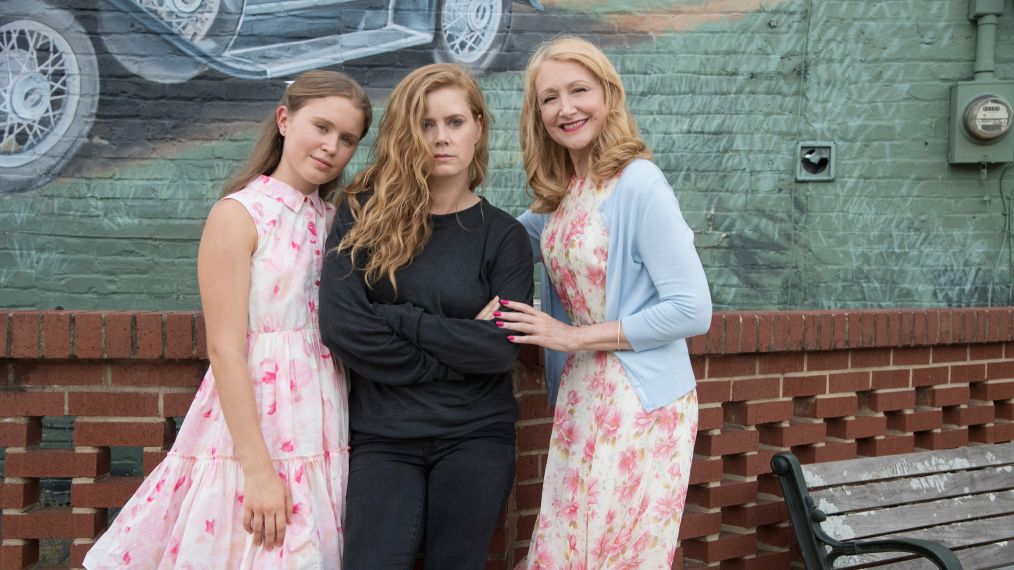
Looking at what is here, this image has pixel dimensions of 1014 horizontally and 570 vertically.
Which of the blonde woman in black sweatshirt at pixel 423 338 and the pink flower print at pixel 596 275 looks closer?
the blonde woman in black sweatshirt at pixel 423 338

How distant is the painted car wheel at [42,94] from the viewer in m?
4.63

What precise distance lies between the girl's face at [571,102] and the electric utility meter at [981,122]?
358 cm

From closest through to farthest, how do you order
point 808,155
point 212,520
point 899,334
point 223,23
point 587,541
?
1. point 212,520
2. point 587,541
3. point 899,334
4. point 223,23
5. point 808,155

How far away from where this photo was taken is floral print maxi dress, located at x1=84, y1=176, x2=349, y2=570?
7.07 feet

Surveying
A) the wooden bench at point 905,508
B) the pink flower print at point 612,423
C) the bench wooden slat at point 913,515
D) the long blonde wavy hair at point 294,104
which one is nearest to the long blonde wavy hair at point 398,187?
the long blonde wavy hair at point 294,104

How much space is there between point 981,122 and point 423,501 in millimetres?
4393

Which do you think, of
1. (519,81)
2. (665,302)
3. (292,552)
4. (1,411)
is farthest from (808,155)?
(1,411)

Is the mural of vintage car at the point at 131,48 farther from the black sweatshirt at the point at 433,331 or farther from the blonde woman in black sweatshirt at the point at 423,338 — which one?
the black sweatshirt at the point at 433,331

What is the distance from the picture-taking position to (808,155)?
5.11 m

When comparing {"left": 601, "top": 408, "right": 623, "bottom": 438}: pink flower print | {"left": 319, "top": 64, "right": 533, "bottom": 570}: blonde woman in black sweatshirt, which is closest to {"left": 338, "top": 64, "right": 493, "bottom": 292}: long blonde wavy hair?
{"left": 319, "top": 64, "right": 533, "bottom": 570}: blonde woman in black sweatshirt

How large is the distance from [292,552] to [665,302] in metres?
1.15

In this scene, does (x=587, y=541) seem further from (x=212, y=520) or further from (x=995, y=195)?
(x=995, y=195)

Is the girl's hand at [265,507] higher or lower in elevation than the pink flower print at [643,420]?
lower

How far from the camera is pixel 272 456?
221 centimetres
